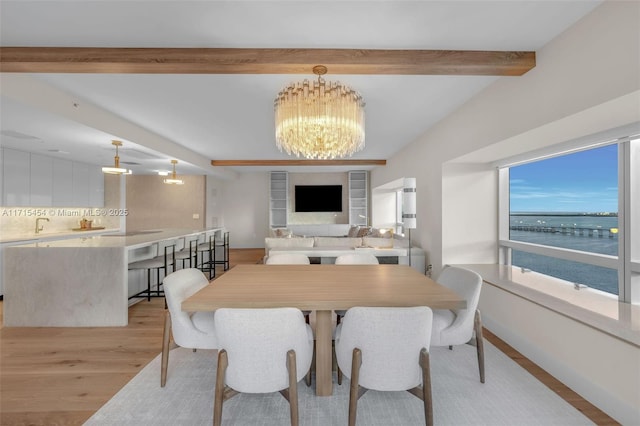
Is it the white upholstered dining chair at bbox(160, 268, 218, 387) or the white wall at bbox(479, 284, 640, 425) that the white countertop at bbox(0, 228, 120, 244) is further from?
the white wall at bbox(479, 284, 640, 425)

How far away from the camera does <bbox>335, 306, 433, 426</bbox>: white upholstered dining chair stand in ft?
4.73

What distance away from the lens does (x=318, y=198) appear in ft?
28.5

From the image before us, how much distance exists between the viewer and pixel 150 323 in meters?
3.25

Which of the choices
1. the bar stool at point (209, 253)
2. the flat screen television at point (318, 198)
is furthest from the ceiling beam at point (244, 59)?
the flat screen television at point (318, 198)

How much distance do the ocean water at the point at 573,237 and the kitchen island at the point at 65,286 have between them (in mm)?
4774

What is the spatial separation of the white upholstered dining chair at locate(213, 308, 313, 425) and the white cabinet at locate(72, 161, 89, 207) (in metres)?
5.83

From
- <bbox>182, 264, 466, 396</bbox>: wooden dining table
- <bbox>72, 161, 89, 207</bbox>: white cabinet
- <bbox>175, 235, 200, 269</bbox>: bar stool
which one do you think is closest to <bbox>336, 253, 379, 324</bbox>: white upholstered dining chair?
<bbox>182, 264, 466, 396</bbox>: wooden dining table

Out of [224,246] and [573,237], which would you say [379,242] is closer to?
[573,237]

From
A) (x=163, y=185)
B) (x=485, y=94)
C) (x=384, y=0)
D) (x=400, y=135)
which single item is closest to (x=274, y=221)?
(x=163, y=185)

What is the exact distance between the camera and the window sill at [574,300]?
1770mm

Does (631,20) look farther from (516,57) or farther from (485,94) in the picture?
(485,94)

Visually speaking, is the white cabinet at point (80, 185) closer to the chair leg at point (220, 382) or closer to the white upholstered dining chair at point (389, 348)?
the chair leg at point (220, 382)

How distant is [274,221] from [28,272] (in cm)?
574

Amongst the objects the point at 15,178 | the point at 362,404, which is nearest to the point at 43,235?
the point at 15,178
